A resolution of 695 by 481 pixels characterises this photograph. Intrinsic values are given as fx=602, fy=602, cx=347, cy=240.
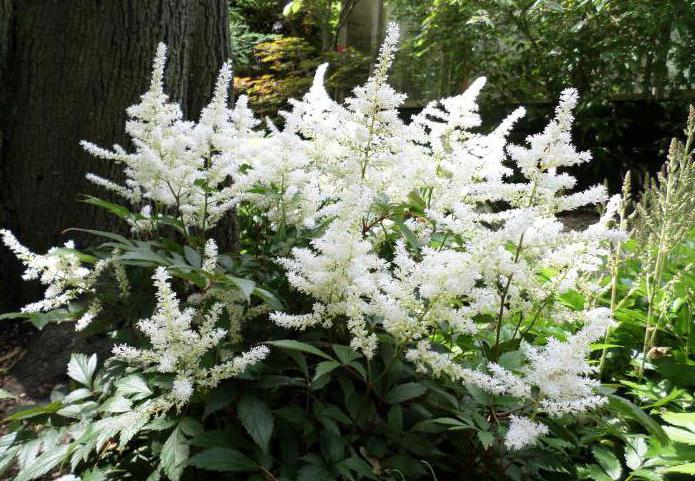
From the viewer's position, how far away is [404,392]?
4.08 feet

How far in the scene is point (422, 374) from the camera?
4.34ft

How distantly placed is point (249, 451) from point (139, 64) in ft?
5.72

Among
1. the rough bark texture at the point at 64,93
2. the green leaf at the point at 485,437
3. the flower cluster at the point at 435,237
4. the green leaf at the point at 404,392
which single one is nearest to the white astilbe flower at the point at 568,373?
the flower cluster at the point at 435,237

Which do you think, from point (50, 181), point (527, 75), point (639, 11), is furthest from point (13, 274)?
→ point (527, 75)

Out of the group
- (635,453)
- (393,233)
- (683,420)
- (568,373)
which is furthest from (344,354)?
(683,420)

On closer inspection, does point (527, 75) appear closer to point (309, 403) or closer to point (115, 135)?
point (115, 135)

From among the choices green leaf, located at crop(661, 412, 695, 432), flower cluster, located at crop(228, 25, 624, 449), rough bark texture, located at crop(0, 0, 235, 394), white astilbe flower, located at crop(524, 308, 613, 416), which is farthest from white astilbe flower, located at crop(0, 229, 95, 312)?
green leaf, located at crop(661, 412, 695, 432)

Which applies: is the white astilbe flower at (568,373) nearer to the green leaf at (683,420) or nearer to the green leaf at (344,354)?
the green leaf at (344,354)

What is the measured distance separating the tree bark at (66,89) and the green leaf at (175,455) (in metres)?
1.45

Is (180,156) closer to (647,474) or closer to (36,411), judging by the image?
(36,411)

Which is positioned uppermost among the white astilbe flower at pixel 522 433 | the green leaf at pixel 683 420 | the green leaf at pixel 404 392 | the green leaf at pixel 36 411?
the white astilbe flower at pixel 522 433

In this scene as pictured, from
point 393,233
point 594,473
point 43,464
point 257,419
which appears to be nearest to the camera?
point 257,419

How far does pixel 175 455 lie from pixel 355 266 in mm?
501

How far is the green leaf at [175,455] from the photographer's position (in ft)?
3.69
